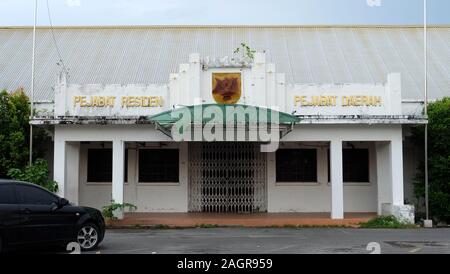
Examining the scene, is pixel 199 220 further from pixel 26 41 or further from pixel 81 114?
pixel 26 41

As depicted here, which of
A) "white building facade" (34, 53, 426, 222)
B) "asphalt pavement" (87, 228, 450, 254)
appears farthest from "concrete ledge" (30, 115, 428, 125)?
"asphalt pavement" (87, 228, 450, 254)

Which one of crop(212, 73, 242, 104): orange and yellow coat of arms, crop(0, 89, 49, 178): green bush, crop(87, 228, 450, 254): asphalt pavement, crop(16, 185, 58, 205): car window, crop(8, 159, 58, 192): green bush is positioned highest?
crop(212, 73, 242, 104): orange and yellow coat of arms

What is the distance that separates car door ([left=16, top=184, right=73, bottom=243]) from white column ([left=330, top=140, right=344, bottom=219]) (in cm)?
920

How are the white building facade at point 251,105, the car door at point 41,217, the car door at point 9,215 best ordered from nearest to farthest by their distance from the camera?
the car door at point 9,215 → the car door at point 41,217 → the white building facade at point 251,105

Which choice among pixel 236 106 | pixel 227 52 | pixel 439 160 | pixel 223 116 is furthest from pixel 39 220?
pixel 227 52

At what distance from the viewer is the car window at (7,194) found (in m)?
10.7

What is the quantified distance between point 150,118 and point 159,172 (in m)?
4.19

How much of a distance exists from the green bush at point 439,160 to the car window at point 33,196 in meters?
12.3

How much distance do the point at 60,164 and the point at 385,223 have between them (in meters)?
10.1

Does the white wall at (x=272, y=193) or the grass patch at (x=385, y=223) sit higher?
the white wall at (x=272, y=193)

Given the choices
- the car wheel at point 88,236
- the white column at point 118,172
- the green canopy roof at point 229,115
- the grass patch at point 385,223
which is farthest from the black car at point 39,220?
the grass patch at point 385,223

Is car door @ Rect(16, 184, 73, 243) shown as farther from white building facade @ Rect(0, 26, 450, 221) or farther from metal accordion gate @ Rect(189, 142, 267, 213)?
metal accordion gate @ Rect(189, 142, 267, 213)

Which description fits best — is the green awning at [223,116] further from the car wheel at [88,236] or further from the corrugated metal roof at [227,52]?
the car wheel at [88,236]

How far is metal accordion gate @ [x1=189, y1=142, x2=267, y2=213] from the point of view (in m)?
20.6
